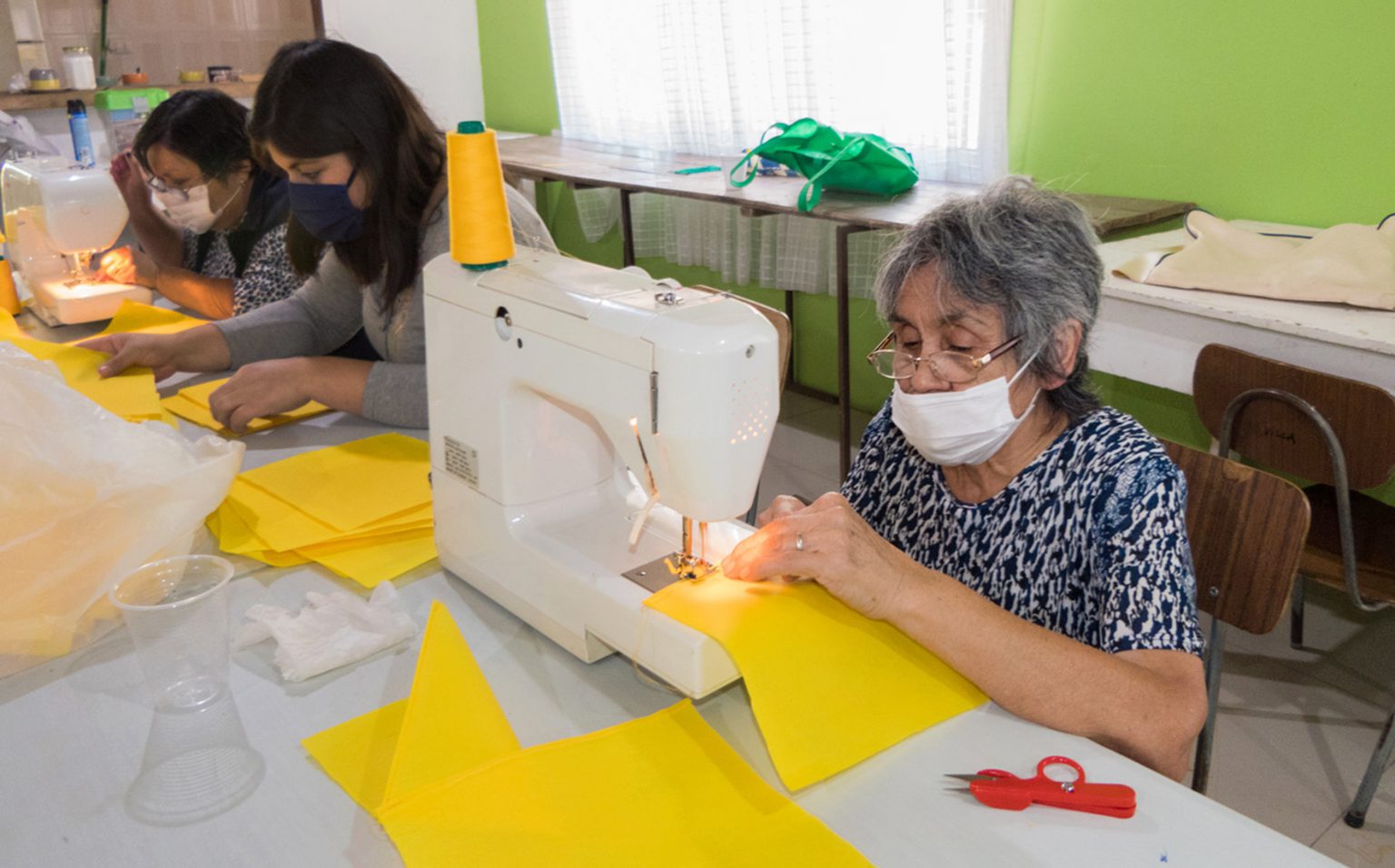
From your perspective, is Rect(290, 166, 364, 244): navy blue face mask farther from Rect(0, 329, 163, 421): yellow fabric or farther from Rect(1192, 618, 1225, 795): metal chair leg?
Rect(1192, 618, 1225, 795): metal chair leg

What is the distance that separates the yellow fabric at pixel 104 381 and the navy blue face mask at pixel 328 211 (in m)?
0.40

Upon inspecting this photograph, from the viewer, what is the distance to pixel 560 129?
4934mm

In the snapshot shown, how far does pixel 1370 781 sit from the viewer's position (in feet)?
6.05

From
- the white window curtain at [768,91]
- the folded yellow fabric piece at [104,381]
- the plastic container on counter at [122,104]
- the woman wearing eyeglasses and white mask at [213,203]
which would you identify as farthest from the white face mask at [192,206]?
the plastic container on counter at [122,104]

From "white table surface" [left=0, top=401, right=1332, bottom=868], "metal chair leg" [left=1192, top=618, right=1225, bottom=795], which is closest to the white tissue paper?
"white table surface" [left=0, top=401, right=1332, bottom=868]

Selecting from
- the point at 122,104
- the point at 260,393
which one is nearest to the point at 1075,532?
the point at 260,393

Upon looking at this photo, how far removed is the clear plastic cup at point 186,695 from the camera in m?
0.89

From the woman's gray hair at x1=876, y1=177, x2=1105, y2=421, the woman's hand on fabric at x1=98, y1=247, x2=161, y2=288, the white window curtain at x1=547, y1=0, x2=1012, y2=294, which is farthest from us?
the white window curtain at x1=547, y1=0, x2=1012, y2=294

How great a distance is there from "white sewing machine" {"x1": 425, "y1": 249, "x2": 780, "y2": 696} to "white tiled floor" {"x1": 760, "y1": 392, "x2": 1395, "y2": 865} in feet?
4.55

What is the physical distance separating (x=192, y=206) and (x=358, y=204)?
77 centimetres

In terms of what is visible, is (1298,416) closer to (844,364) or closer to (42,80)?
(844,364)

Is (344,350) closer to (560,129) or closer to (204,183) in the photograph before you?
(204,183)

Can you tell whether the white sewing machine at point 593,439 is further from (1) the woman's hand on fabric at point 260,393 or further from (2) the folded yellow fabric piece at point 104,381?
(2) the folded yellow fabric piece at point 104,381

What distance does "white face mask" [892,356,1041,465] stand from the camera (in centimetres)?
119
